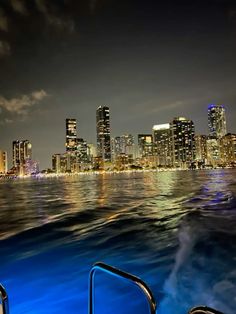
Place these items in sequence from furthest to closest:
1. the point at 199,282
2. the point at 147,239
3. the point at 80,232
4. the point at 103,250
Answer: the point at 80,232 < the point at 147,239 < the point at 103,250 < the point at 199,282

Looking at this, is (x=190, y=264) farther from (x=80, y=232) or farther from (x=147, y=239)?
(x=80, y=232)

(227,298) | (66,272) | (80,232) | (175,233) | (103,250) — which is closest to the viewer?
(227,298)

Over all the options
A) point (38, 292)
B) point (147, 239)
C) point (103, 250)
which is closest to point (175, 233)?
point (147, 239)

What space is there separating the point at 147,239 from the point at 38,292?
7.29 metres

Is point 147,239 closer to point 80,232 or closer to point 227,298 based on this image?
point 80,232

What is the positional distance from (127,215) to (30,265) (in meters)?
13.2

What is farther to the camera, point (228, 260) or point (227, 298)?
point (228, 260)

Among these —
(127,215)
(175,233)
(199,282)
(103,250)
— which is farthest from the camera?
(127,215)

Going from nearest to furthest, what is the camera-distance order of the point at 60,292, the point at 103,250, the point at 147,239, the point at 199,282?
the point at 60,292 < the point at 199,282 < the point at 103,250 < the point at 147,239

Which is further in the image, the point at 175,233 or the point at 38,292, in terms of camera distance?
the point at 175,233

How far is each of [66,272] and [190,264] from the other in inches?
175

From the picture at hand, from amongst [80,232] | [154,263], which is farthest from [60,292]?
[80,232]

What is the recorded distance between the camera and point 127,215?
76.3ft

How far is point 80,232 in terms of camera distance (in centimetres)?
1680
